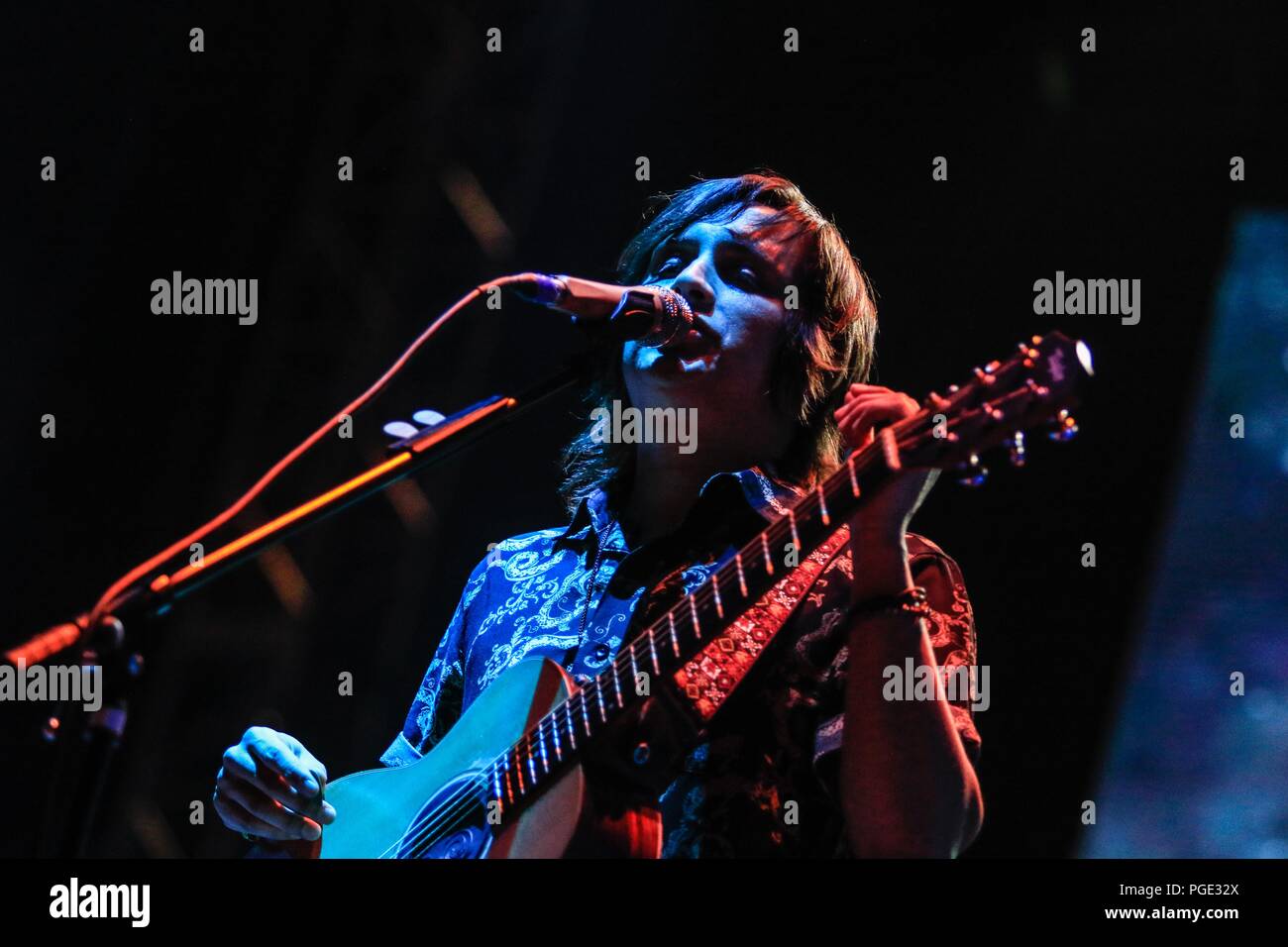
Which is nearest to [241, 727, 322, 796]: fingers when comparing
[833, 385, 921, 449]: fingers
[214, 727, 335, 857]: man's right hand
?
[214, 727, 335, 857]: man's right hand

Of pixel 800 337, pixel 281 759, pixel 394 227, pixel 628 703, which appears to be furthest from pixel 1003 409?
pixel 394 227

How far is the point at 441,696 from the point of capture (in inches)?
100

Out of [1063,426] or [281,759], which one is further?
[281,759]

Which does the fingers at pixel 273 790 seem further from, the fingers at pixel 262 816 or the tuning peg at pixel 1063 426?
the tuning peg at pixel 1063 426

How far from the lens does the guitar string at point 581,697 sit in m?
1.78

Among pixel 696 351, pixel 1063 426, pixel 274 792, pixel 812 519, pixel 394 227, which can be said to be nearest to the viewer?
pixel 1063 426

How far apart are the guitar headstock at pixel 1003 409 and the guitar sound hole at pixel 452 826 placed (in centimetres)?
88

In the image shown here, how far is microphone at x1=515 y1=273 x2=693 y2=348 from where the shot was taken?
6.20ft

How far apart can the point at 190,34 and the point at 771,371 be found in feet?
9.41

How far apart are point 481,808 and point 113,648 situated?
674mm

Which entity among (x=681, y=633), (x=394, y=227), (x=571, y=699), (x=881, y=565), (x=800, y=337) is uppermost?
(x=394, y=227)

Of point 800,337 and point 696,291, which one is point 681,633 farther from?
point 800,337

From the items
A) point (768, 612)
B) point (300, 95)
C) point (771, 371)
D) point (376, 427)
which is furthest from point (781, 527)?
point (300, 95)

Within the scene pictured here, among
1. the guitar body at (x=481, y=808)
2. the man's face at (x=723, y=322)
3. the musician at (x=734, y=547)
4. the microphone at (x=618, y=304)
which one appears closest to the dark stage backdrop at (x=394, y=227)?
the musician at (x=734, y=547)
